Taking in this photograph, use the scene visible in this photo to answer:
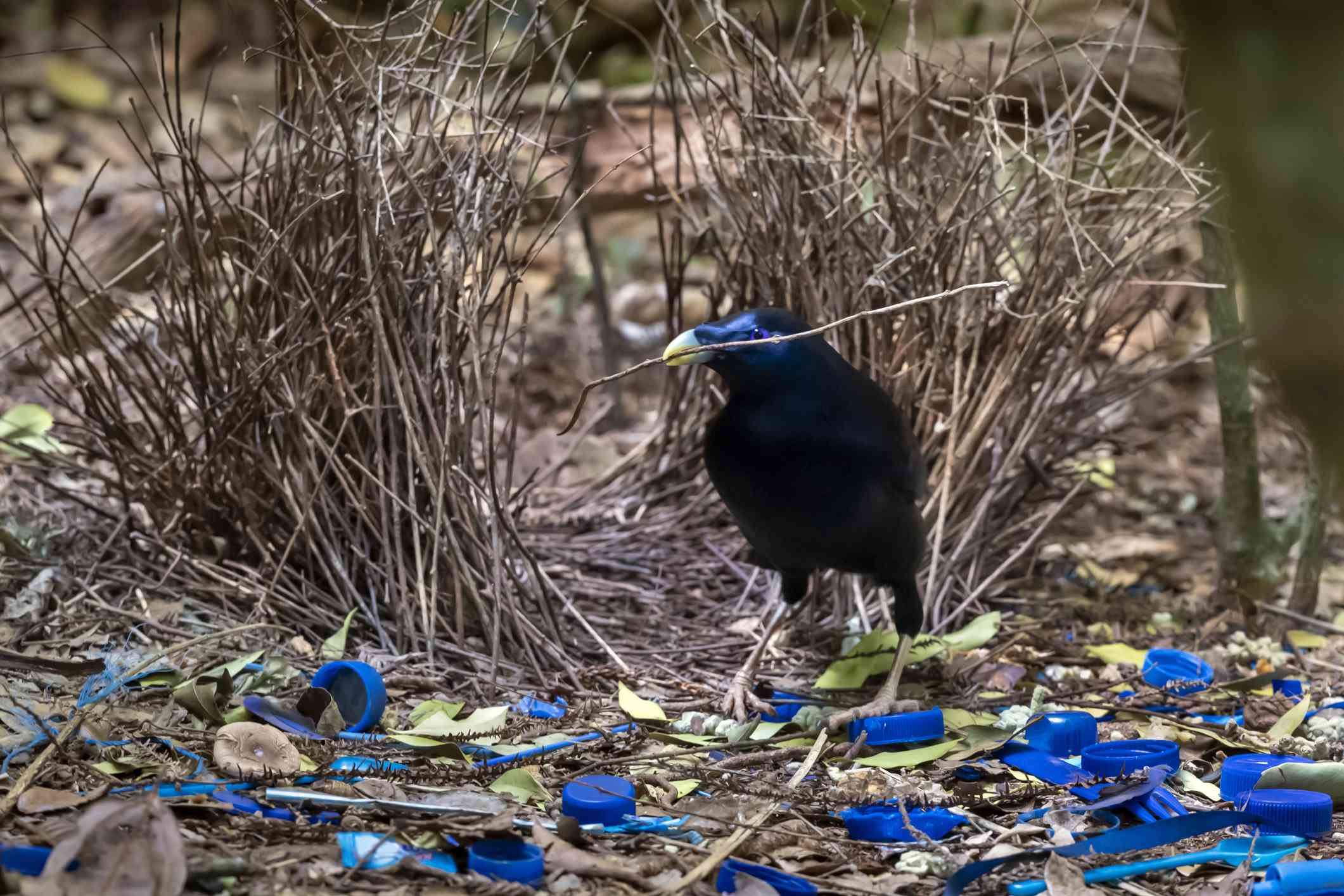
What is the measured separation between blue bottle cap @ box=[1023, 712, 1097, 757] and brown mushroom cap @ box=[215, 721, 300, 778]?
131 cm

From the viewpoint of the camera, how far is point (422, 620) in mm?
2654

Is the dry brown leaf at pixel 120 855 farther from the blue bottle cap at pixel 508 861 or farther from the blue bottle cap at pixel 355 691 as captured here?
the blue bottle cap at pixel 355 691

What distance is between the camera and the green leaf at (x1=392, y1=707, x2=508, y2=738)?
88.3 inches

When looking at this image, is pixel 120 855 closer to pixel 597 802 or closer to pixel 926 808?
pixel 597 802

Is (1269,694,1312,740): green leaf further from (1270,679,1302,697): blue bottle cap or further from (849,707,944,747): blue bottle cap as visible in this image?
(849,707,944,747): blue bottle cap

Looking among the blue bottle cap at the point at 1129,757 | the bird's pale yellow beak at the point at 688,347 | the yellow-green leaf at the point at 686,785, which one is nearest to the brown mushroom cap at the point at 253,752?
the yellow-green leaf at the point at 686,785

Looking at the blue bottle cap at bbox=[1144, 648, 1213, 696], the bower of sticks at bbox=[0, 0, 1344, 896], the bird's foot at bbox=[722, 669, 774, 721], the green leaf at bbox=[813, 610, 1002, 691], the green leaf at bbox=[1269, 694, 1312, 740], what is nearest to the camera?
the bower of sticks at bbox=[0, 0, 1344, 896]

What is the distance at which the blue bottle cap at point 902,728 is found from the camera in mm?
2355

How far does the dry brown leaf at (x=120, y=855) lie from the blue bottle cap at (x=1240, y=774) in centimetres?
163

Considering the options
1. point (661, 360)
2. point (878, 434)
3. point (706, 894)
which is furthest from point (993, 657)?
point (706, 894)

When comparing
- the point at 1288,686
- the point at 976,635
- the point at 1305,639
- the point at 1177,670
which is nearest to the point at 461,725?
the point at 976,635

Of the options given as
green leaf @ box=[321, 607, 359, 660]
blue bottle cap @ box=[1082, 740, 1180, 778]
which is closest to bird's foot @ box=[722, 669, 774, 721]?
blue bottle cap @ box=[1082, 740, 1180, 778]

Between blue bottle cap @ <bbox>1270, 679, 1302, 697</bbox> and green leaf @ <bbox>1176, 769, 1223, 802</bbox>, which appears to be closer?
green leaf @ <bbox>1176, 769, 1223, 802</bbox>

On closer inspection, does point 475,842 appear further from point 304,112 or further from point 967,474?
point 967,474
